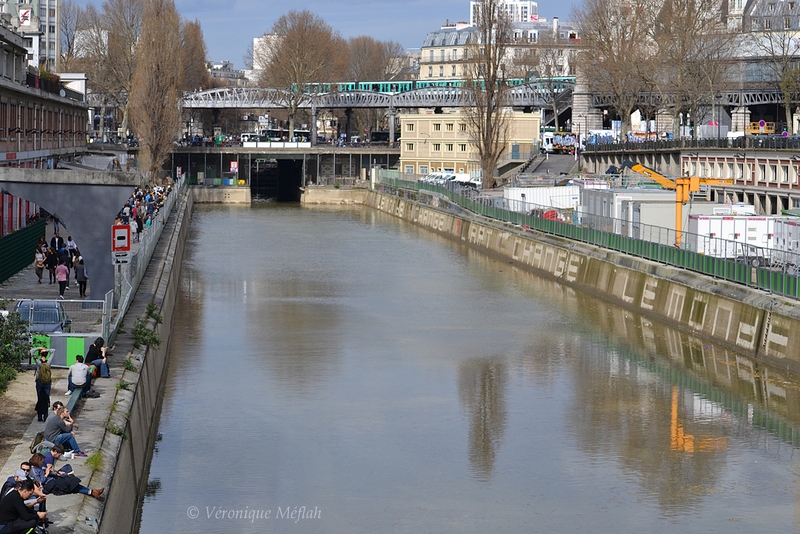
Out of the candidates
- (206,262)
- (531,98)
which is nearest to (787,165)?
(206,262)

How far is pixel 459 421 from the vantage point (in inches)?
1030

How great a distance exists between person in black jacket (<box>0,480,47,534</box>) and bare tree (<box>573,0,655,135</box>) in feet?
251

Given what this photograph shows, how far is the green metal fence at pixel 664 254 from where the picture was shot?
32.1 m

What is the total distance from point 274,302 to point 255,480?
2155 centimetres

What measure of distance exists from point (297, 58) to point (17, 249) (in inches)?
3583

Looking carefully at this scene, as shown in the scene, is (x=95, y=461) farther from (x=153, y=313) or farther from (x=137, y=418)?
(x=153, y=313)

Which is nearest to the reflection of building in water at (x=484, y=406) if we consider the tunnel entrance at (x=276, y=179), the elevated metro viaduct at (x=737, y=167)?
the elevated metro viaduct at (x=737, y=167)

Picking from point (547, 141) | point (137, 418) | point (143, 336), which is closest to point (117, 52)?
point (547, 141)

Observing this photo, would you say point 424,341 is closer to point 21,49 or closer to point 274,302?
point 274,302

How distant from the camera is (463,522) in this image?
19688 mm

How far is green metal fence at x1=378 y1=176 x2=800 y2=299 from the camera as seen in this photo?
32062 millimetres

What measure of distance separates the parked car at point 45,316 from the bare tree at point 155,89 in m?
64.2

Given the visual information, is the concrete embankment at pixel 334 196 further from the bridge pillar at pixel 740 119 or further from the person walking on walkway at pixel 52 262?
the person walking on walkway at pixel 52 262

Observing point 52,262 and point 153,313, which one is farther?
point 52,262
